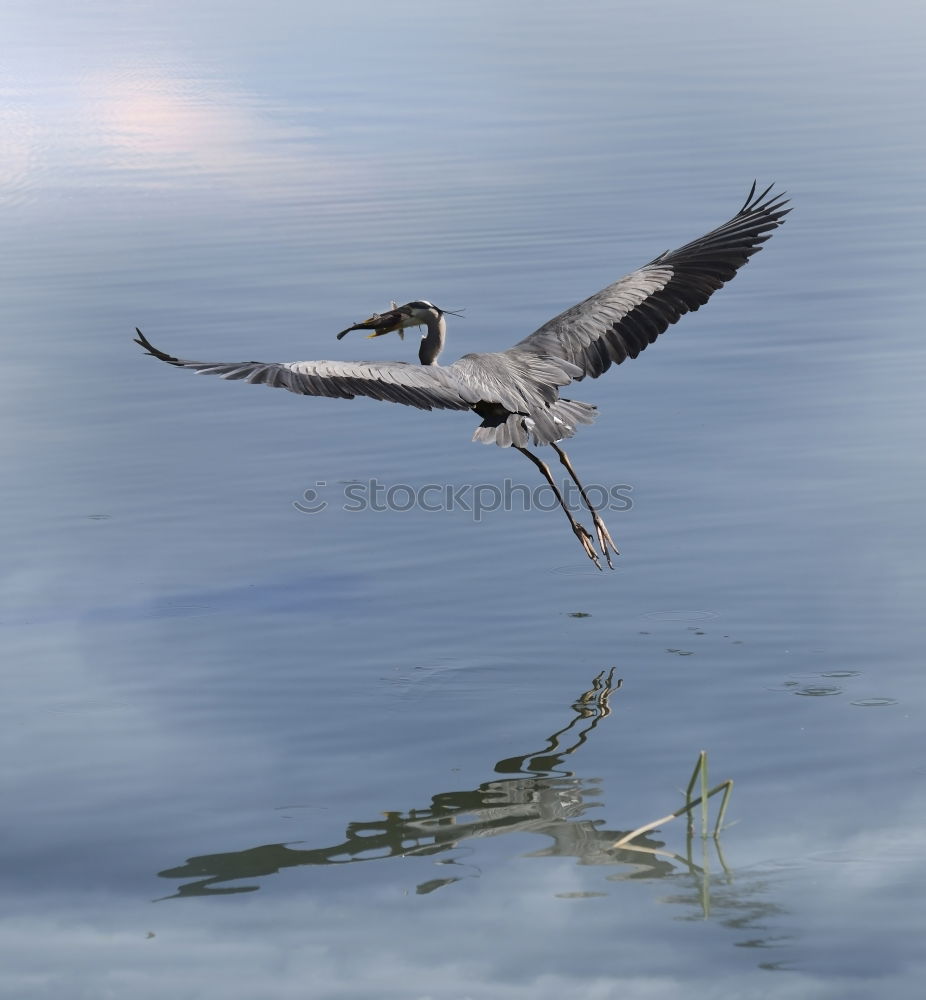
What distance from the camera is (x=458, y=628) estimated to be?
9070mm

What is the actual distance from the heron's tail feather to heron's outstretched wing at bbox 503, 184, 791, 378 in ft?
2.78

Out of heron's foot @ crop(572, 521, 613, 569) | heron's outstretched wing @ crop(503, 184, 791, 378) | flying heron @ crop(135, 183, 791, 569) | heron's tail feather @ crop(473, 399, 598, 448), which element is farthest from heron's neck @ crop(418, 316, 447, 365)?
heron's foot @ crop(572, 521, 613, 569)

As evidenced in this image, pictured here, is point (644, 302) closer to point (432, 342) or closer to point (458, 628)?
point (432, 342)

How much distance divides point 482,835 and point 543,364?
384 cm

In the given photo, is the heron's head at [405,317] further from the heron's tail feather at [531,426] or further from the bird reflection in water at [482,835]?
the bird reflection in water at [482,835]

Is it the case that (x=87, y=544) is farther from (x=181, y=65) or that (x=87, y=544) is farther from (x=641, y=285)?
(x=181, y=65)

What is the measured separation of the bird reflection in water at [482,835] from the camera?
658cm

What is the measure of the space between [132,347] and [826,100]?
14.0 m

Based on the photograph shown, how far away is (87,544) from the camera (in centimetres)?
1090

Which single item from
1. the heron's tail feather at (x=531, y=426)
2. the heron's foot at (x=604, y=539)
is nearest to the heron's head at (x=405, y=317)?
the heron's tail feather at (x=531, y=426)

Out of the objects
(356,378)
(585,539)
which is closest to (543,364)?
(585,539)

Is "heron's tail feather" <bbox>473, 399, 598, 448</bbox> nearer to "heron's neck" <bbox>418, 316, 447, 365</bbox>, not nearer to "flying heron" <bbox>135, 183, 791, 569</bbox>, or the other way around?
"flying heron" <bbox>135, 183, 791, 569</bbox>

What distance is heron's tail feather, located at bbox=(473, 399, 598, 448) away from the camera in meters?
9.13

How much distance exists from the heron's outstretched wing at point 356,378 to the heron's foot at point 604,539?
114cm
